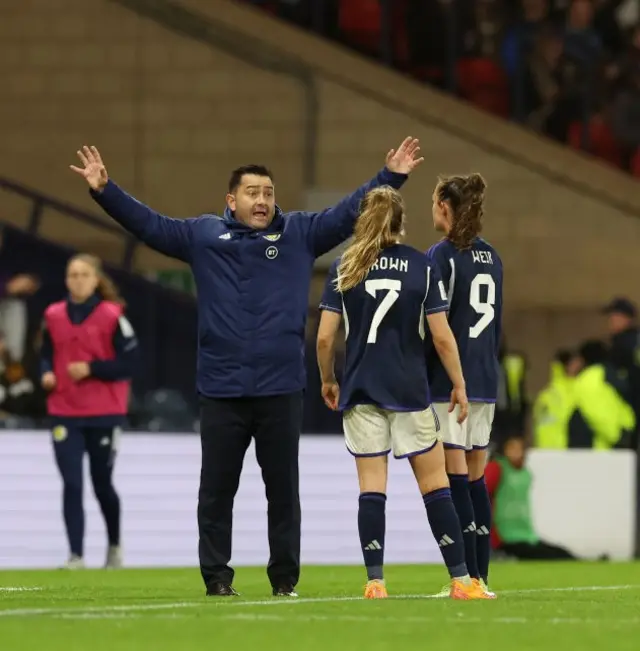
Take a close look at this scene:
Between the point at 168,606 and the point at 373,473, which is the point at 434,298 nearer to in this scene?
the point at 373,473

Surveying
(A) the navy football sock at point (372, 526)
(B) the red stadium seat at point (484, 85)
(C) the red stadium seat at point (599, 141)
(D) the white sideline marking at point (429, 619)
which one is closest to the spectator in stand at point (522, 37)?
(B) the red stadium seat at point (484, 85)

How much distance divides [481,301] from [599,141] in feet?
39.5

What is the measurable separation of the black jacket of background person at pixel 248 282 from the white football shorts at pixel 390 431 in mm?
590

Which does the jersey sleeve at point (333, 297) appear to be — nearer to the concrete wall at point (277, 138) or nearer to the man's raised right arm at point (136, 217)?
the man's raised right arm at point (136, 217)

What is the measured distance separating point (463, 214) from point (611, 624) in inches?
100

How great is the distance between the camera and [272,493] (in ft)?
35.3

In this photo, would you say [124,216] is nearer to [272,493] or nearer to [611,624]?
[272,493]

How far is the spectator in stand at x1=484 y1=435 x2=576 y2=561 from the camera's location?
16.9 metres

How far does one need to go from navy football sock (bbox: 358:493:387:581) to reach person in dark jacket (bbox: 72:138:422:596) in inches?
→ 23.5

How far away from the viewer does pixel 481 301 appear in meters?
10.7

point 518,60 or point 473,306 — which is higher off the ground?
point 518,60

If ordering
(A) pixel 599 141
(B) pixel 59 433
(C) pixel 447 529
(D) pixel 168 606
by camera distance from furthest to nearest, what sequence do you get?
(A) pixel 599 141, (B) pixel 59 433, (C) pixel 447 529, (D) pixel 168 606

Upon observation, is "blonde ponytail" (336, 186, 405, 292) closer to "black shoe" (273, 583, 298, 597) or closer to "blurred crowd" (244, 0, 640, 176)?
"black shoe" (273, 583, 298, 597)

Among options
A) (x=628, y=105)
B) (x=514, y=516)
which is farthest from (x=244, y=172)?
(x=628, y=105)
